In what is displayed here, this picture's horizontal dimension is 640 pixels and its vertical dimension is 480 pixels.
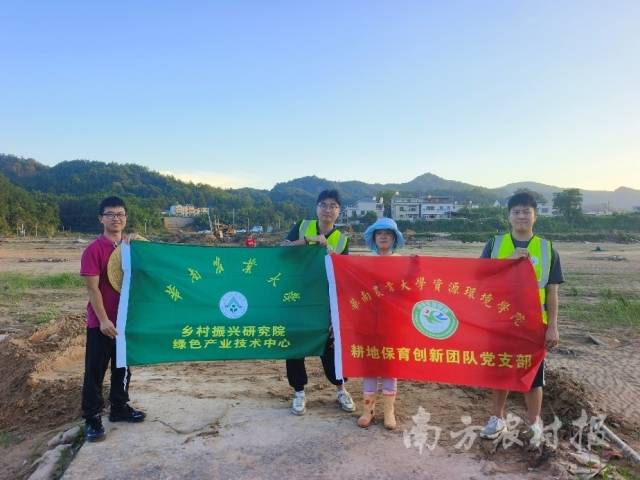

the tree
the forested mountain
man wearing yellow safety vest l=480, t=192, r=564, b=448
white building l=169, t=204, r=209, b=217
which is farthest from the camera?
white building l=169, t=204, r=209, b=217

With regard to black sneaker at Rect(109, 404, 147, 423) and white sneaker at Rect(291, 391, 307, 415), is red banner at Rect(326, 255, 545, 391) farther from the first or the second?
black sneaker at Rect(109, 404, 147, 423)

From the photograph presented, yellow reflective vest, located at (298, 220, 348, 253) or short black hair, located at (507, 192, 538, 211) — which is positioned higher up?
short black hair, located at (507, 192, 538, 211)

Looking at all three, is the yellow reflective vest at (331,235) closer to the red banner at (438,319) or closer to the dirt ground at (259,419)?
the red banner at (438,319)

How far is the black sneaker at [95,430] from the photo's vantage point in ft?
12.3

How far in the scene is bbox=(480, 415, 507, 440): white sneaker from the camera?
3.82 metres

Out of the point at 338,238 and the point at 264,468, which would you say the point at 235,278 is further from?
the point at 264,468

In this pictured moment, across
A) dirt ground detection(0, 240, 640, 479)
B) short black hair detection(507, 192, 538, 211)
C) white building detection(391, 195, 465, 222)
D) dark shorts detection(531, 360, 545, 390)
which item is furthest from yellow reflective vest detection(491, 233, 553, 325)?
white building detection(391, 195, 465, 222)

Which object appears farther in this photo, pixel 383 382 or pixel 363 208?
pixel 363 208

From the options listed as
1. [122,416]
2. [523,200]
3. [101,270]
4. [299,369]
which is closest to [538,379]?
[523,200]

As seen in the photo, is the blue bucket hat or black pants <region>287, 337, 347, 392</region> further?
black pants <region>287, 337, 347, 392</region>

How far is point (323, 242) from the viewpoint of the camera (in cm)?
434

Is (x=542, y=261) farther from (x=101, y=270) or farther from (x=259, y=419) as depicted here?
(x=101, y=270)

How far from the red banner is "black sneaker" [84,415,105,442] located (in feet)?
6.74

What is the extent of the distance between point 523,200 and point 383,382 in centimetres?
Answer: 201
